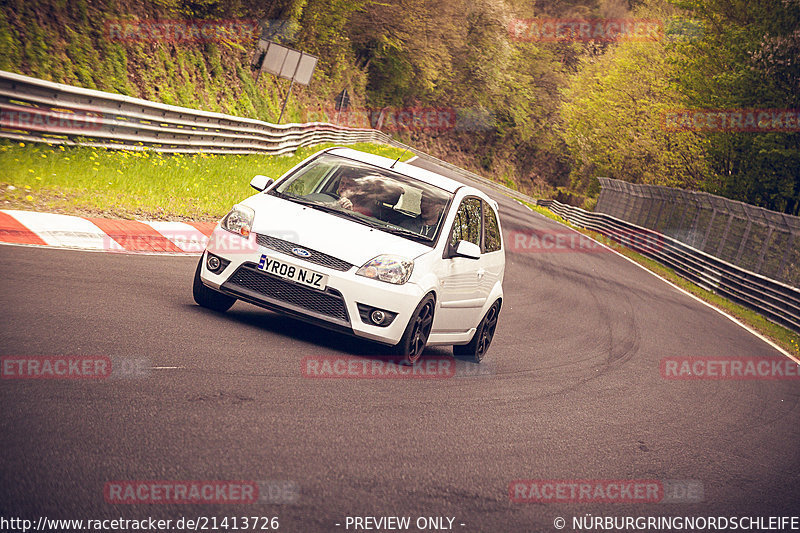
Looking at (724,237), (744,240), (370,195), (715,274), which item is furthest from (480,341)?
(724,237)

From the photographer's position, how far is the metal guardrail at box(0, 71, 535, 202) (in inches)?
503

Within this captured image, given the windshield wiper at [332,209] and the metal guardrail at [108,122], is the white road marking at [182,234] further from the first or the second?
the windshield wiper at [332,209]

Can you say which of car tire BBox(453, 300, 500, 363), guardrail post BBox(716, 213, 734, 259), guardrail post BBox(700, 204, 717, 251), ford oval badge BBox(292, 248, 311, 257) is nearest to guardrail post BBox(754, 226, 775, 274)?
guardrail post BBox(716, 213, 734, 259)

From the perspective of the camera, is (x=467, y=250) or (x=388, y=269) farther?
(x=467, y=250)

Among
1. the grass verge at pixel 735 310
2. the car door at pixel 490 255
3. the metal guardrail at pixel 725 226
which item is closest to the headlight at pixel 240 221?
the car door at pixel 490 255

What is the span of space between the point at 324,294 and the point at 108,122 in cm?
973

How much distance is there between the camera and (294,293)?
24.4ft

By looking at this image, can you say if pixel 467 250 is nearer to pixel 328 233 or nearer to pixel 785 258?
pixel 328 233

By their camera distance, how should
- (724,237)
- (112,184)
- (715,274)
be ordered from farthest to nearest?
(724,237) < (715,274) < (112,184)

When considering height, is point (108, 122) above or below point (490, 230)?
below

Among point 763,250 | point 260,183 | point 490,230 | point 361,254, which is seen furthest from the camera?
point 763,250

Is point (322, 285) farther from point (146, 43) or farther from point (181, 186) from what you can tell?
point (146, 43)

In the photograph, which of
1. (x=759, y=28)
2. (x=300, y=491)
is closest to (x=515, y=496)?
(x=300, y=491)

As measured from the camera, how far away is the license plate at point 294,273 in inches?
290
